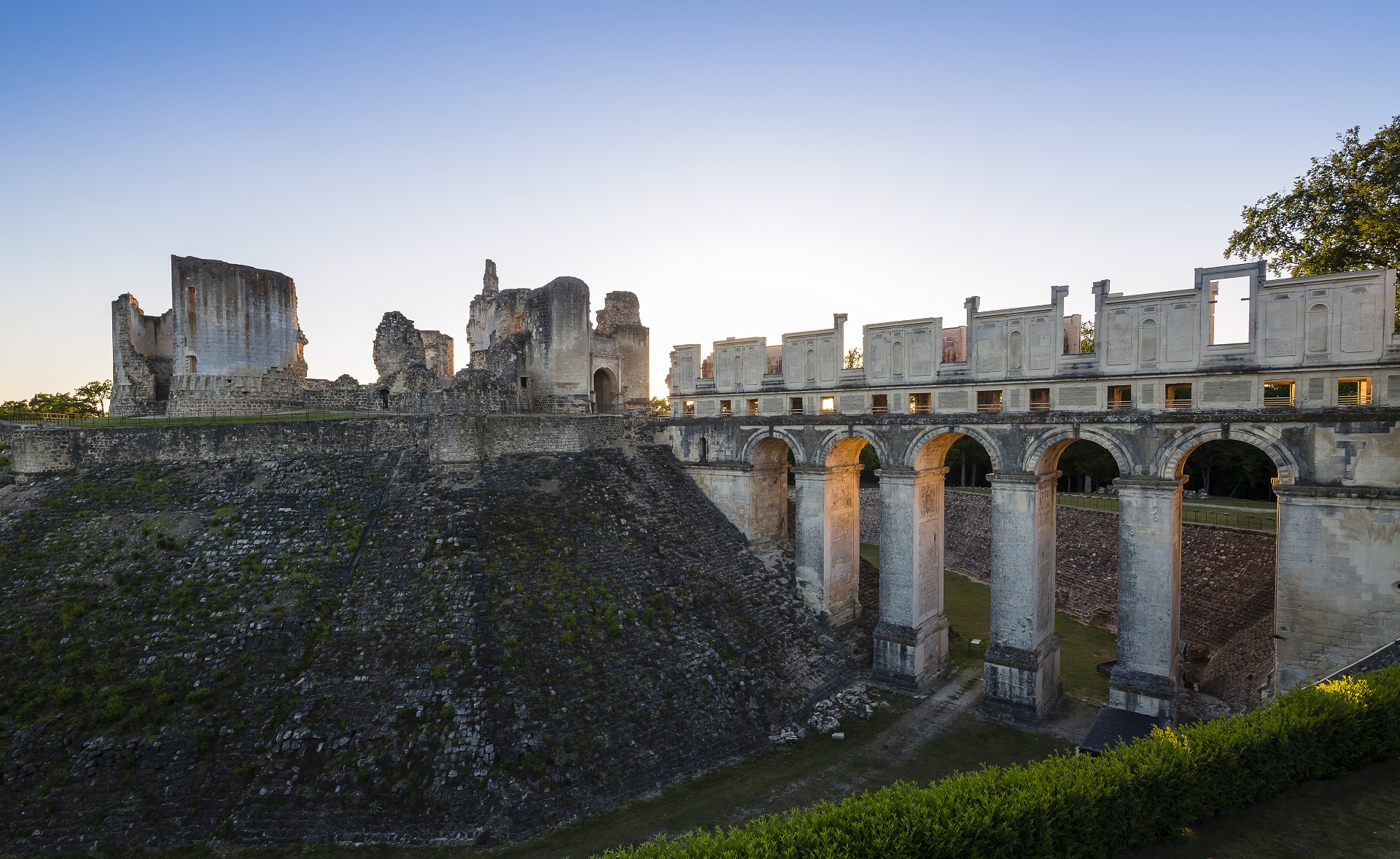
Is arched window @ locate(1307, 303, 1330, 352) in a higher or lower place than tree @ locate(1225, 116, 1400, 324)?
lower

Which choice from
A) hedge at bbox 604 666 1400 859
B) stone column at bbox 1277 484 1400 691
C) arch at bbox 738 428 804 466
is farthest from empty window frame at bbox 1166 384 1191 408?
arch at bbox 738 428 804 466

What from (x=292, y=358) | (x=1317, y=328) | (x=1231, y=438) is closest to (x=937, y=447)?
(x=1231, y=438)

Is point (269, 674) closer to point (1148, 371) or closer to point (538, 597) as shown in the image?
point (538, 597)

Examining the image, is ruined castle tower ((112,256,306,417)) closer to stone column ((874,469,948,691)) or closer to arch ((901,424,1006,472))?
stone column ((874,469,948,691))

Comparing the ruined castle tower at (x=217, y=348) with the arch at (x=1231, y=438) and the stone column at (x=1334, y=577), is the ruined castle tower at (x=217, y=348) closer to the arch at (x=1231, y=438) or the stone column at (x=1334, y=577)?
the arch at (x=1231, y=438)

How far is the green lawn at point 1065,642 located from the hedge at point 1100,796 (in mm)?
10506

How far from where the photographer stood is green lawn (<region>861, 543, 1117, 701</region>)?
23.5 metres

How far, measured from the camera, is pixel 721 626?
72.6 ft

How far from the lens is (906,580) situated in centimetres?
2312

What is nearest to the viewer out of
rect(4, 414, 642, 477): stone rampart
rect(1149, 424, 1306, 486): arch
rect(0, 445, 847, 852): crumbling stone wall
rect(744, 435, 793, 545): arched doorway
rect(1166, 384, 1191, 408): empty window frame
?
rect(0, 445, 847, 852): crumbling stone wall

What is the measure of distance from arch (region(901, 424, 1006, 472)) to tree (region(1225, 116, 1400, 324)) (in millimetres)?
15735

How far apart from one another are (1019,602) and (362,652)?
18559 mm

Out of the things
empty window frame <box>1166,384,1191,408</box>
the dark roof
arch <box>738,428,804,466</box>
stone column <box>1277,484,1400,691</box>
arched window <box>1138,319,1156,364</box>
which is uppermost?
arched window <box>1138,319,1156,364</box>

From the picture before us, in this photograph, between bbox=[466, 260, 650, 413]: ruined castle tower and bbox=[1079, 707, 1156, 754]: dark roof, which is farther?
bbox=[466, 260, 650, 413]: ruined castle tower
